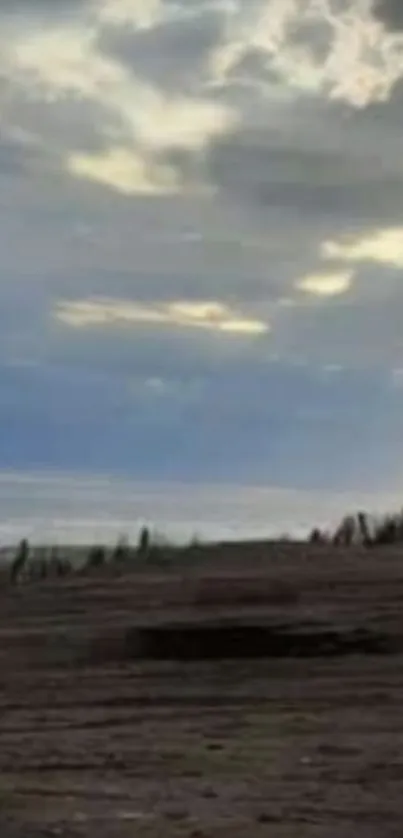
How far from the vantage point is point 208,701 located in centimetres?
1229

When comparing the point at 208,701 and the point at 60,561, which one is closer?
the point at 208,701

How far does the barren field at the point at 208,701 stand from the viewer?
937cm

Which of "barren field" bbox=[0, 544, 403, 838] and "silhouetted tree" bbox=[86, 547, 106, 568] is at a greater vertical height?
"silhouetted tree" bbox=[86, 547, 106, 568]

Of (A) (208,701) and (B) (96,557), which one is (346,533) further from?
(A) (208,701)

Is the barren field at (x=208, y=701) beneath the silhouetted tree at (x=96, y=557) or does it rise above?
beneath

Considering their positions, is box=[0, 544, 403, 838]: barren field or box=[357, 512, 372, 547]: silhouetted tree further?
box=[357, 512, 372, 547]: silhouetted tree

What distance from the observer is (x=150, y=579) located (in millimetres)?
16516

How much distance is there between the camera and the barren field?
937 cm

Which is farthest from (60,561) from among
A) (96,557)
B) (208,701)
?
(208,701)

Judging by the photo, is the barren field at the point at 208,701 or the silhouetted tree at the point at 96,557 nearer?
the barren field at the point at 208,701

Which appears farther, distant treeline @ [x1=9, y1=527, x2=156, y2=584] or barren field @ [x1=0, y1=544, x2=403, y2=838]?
distant treeline @ [x1=9, y1=527, x2=156, y2=584]

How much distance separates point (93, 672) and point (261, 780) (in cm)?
362

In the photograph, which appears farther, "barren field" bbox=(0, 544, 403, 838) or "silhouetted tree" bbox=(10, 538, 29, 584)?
"silhouetted tree" bbox=(10, 538, 29, 584)

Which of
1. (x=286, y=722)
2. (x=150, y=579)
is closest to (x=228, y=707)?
(x=286, y=722)
